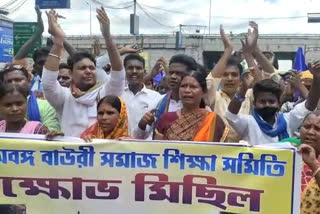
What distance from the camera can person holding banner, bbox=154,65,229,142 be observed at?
3.65m

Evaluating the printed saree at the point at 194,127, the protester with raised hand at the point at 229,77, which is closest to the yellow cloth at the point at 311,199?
the printed saree at the point at 194,127

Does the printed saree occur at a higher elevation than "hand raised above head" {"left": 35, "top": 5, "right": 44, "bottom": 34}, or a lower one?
lower

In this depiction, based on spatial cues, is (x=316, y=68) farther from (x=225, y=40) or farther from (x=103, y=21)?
(x=103, y=21)

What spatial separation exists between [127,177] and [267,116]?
1486mm

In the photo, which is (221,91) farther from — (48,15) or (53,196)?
(53,196)

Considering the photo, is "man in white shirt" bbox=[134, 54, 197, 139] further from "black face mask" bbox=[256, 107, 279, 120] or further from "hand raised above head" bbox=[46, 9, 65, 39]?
"hand raised above head" bbox=[46, 9, 65, 39]

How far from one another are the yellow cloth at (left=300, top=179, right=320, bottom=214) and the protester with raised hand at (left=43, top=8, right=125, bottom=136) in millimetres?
1786

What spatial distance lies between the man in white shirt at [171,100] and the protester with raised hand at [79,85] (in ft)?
1.19

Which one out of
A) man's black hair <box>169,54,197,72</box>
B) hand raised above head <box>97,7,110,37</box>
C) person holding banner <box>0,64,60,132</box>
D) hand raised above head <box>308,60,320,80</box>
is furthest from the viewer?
man's black hair <box>169,54,197,72</box>

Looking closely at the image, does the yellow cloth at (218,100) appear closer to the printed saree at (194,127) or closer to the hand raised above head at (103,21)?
the printed saree at (194,127)

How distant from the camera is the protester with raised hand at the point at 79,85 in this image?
4.25 m

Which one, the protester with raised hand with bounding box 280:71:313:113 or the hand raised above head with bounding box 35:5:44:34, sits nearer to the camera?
the protester with raised hand with bounding box 280:71:313:113

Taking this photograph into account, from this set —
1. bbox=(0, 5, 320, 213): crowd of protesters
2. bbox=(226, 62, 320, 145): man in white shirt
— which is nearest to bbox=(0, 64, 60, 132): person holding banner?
bbox=(0, 5, 320, 213): crowd of protesters

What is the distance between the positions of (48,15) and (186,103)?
1485 mm
